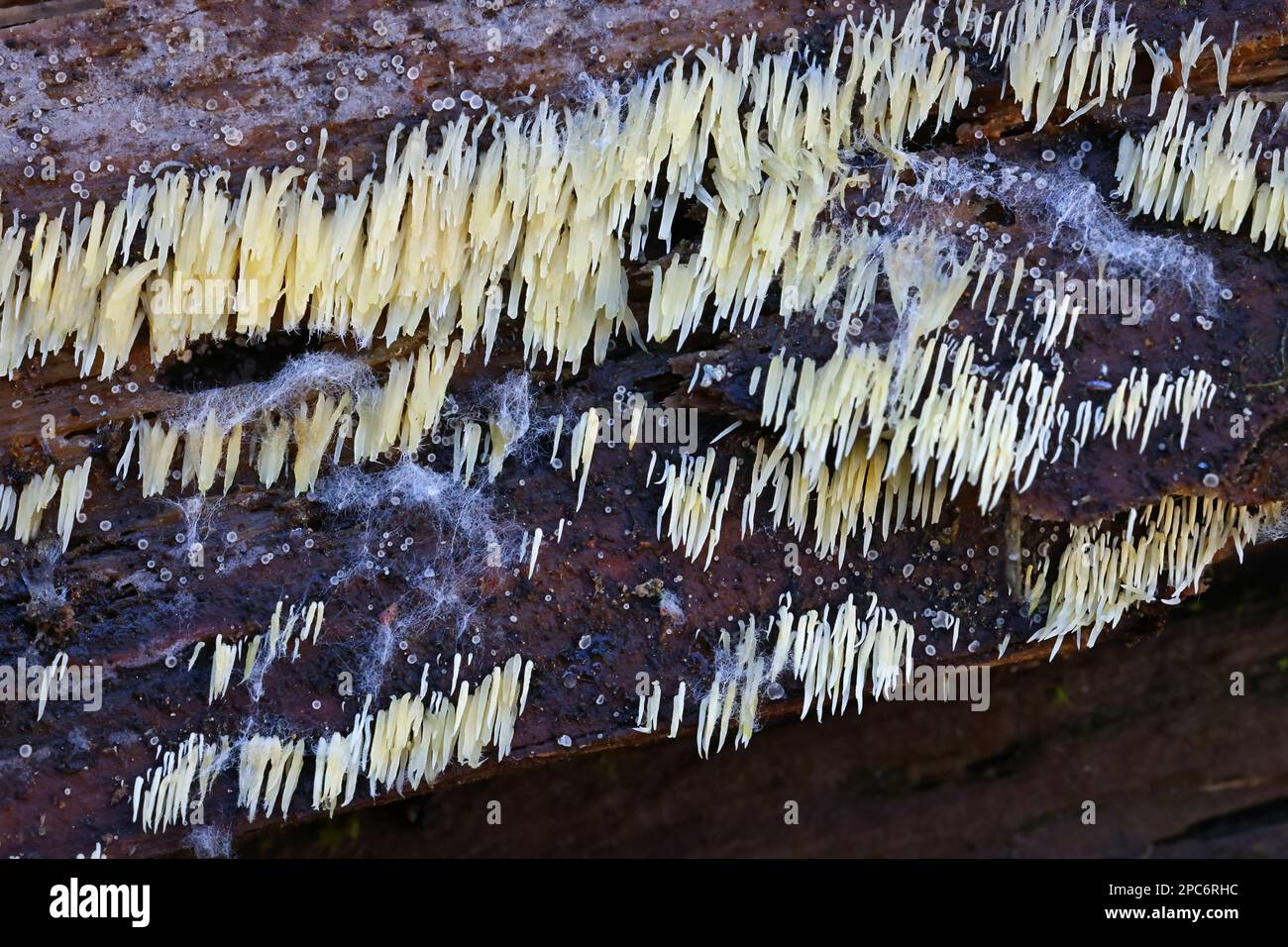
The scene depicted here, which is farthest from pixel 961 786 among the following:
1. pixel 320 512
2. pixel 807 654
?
pixel 320 512

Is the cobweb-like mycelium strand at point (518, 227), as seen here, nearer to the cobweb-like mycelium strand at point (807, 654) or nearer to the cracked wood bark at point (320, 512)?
the cracked wood bark at point (320, 512)

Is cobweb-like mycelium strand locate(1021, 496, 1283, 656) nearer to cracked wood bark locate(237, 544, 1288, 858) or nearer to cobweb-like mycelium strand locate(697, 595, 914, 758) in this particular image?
cobweb-like mycelium strand locate(697, 595, 914, 758)

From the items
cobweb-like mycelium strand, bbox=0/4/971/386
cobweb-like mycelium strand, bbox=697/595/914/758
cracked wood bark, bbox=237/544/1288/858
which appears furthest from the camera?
cracked wood bark, bbox=237/544/1288/858

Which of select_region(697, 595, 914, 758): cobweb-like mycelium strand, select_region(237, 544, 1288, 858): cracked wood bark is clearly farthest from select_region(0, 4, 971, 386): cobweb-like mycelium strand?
select_region(237, 544, 1288, 858): cracked wood bark

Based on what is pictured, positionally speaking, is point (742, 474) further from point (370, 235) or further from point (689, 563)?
point (370, 235)

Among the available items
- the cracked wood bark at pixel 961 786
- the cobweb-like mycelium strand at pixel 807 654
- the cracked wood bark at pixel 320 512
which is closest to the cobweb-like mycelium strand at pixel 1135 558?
the cracked wood bark at pixel 320 512

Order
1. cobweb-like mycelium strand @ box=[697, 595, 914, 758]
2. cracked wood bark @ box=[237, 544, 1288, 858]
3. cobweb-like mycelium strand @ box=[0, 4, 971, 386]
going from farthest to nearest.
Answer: cracked wood bark @ box=[237, 544, 1288, 858] < cobweb-like mycelium strand @ box=[697, 595, 914, 758] < cobweb-like mycelium strand @ box=[0, 4, 971, 386]
